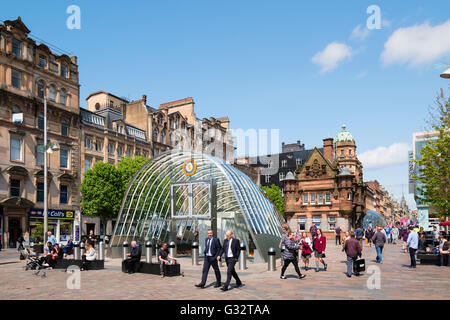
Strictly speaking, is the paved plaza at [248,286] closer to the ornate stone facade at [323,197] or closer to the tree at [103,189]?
the tree at [103,189]

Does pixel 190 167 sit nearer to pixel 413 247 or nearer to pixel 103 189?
pixel 413 247

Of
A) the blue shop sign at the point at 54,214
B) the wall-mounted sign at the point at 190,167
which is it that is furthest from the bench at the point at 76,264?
the blue shop sign at the point at 54,214

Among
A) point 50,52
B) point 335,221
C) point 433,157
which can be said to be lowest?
point 335,221

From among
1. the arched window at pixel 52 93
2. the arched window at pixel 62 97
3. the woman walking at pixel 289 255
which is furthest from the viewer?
the arched window at pixel 62 97

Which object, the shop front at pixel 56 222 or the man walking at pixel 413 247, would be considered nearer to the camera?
the man walking at pixel 413 247

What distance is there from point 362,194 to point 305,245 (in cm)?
6229

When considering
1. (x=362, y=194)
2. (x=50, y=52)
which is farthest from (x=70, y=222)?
(x=362, y=194)

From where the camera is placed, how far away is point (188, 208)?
2445cm

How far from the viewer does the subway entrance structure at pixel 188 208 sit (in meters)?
24.1

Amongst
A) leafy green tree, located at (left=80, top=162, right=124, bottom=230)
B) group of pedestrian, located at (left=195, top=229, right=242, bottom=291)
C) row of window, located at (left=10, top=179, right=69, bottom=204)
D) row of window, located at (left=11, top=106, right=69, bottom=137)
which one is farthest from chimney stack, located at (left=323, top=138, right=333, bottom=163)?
group of pedestrian, located at (left=195, top=229, right=242, bottom=291)

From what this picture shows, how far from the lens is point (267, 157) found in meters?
118

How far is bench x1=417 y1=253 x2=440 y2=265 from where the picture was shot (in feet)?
67.6

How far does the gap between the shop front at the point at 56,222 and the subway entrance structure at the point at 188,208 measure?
Result: 52.0ft
